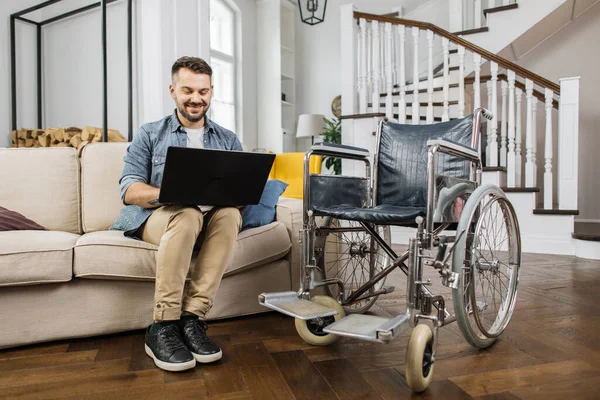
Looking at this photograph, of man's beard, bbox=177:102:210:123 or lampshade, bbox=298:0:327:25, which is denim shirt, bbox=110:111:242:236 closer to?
man's beard, bbox=177:102:210:123

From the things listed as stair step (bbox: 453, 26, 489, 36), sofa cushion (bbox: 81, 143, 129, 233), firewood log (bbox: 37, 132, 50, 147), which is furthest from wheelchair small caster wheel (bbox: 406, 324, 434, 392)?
stair step (bbox: 453, 26, 489, 36)

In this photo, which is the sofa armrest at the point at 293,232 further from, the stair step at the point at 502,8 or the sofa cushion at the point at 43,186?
the stair step at the point at 502,8

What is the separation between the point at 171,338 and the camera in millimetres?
1502

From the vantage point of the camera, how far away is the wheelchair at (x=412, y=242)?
1.37 m

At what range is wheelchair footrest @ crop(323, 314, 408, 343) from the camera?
48.9 inches

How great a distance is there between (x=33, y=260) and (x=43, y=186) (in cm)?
62

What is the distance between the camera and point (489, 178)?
13.0 feet

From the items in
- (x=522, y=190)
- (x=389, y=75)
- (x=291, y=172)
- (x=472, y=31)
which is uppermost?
(x=472, y=31)

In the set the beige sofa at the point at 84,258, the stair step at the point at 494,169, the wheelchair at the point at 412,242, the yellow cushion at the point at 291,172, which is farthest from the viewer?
the stair step at the point at 494,169

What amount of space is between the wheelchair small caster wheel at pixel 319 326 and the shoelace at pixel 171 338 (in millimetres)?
393

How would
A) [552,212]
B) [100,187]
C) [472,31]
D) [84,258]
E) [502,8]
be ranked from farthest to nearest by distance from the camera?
[472,31] → [502,8] → [552,212] → [100,187] → [84,258]

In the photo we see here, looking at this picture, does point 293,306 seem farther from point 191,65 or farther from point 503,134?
point 503,134

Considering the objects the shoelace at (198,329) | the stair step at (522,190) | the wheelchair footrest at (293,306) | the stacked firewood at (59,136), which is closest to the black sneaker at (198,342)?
the shoelace at (198,329)

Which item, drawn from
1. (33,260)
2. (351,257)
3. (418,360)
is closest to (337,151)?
(351,257)
